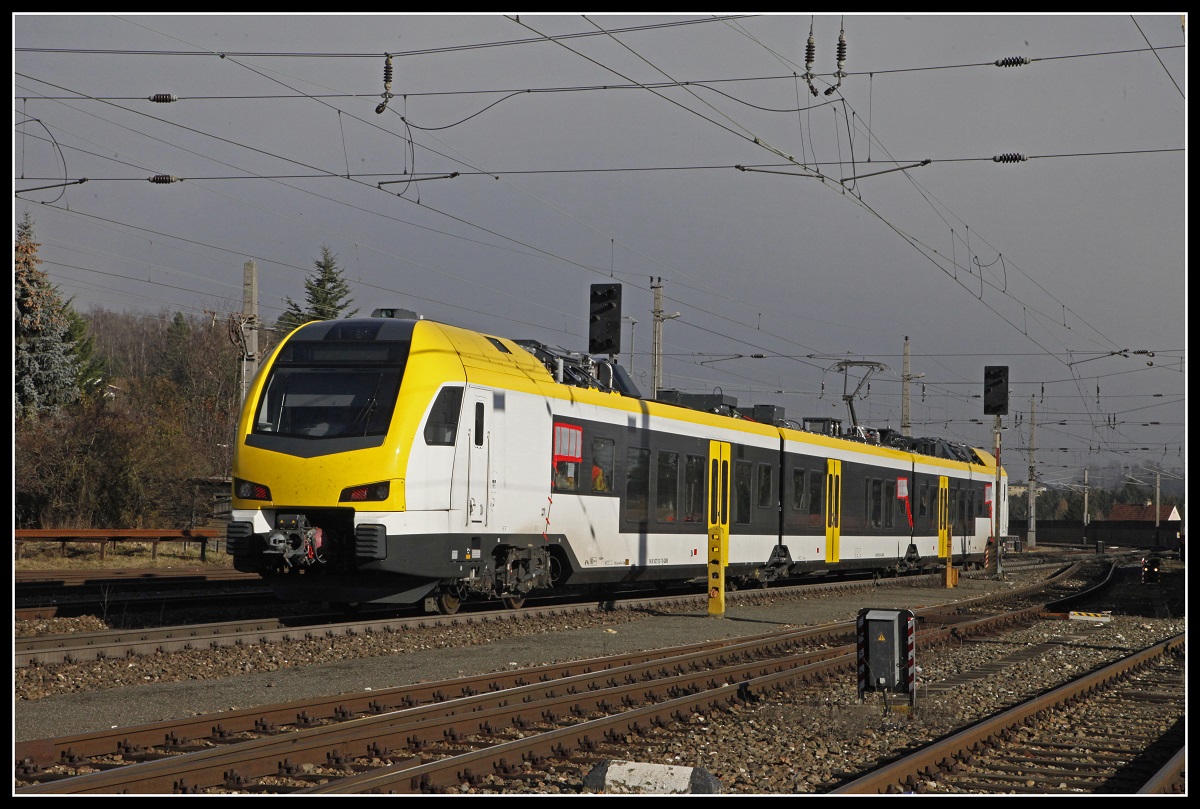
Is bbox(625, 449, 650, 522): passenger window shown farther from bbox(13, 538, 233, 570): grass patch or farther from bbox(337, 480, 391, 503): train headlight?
bbox(13, 538, 233, 570): grass patch

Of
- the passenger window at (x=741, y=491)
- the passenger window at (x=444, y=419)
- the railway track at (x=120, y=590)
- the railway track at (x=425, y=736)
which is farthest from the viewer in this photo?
the passenger window at (x=741, y=491)

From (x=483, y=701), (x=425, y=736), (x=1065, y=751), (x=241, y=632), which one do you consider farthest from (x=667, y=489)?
(x=425, y=736)

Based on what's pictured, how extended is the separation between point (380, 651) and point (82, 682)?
10.8 ft

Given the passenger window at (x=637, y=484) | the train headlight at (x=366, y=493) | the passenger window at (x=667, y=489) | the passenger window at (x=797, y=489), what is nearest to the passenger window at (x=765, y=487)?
the passenger window at (x=797, y=489)

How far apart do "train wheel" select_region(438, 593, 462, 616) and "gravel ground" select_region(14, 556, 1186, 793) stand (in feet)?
3.26

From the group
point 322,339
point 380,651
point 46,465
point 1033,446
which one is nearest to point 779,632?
point 380,651

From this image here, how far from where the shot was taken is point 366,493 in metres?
13.4

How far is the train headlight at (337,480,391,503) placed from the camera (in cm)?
1341

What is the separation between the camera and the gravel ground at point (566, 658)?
27.9ft

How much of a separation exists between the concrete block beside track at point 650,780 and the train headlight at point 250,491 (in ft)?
24.9

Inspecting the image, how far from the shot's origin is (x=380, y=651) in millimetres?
→ 12969

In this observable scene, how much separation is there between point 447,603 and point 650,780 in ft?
30.3

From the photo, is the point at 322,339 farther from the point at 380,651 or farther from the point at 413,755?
the point at 413,755

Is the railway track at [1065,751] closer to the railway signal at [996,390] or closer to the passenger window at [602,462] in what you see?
Answer: the passenger window at [602,462]
